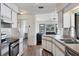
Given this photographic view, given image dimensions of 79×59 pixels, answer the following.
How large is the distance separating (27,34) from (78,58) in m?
6.14

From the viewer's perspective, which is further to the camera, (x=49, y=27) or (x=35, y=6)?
(x=35, y=6)

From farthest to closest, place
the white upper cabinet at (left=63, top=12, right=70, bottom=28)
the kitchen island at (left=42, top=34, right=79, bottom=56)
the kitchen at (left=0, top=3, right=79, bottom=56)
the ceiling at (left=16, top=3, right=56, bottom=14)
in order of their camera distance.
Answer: the ceiling at (left=16, top=3, right=56, bottom=14), the white upper cabinet at (left=63, top=12, right=70, bottom=28), the kitchen at (left=0, top=3, right=79, bottom=56), the kitchen island at (left=42, top=34, right=79, bottom=56)

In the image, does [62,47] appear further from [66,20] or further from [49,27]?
[49,27]

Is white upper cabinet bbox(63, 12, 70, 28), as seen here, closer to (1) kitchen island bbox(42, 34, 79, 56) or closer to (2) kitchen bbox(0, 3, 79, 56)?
(2) kitchen bbox(0, 3, 79, 56)

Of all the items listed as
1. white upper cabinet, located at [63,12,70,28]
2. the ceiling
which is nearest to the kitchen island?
white upper cabinet, located at [63,12,70,28]

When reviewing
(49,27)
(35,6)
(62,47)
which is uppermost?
(35,6)

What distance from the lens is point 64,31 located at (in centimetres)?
444

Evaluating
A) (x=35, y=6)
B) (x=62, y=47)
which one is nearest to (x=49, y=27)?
(x=35, y=6)

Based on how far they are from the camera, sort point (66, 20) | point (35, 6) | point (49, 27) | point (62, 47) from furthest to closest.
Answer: point (35, 6) < point (49, 27) < point (66, 20) < point (62, 47)

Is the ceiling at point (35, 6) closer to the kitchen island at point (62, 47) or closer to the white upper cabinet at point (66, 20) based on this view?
the white upper cabinet at point (66, 20)

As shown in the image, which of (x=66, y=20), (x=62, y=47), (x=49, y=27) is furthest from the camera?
(x=49, y=27)

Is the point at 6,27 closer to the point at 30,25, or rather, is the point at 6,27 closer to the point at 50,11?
the point at 50,11

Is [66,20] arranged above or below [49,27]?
above

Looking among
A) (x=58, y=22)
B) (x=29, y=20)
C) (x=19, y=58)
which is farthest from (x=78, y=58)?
(x=29, y=20)
